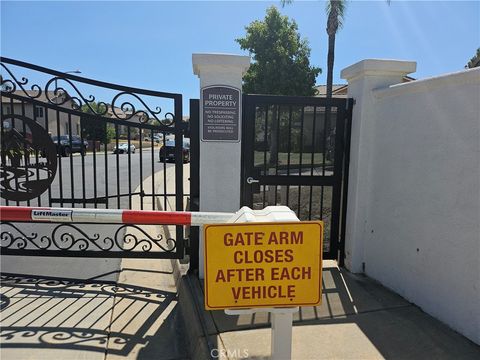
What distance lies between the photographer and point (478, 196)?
2.80 metres

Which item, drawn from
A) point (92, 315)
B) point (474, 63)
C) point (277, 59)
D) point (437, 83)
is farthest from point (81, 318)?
point (474, 63)

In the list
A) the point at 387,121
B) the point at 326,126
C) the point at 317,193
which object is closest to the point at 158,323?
the point at 326,126

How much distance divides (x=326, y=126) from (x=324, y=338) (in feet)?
7.64

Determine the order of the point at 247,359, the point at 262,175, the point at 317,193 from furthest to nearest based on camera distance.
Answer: the point at 317,193
the point at 262,175
the point at 247,359

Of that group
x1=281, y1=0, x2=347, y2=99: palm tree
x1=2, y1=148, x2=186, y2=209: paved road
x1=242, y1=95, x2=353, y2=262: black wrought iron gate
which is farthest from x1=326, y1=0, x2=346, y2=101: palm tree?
x1=242, y1=95, x2=353, y2=262: black wrought iron gate

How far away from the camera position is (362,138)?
4207 millimetres

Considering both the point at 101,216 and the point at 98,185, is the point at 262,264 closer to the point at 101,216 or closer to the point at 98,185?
the point at 101,216

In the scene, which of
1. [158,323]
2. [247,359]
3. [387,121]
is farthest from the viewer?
[387,121]

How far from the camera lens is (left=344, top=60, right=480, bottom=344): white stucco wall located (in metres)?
2.89

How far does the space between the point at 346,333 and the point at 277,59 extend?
17157 millimetres

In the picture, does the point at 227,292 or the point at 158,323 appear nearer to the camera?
the point at 227,292

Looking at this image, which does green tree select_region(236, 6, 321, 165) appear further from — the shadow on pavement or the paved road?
the shadow on pavement

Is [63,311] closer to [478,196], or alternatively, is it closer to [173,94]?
[173,94]

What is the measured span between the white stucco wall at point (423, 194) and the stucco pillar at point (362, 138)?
0.01m
